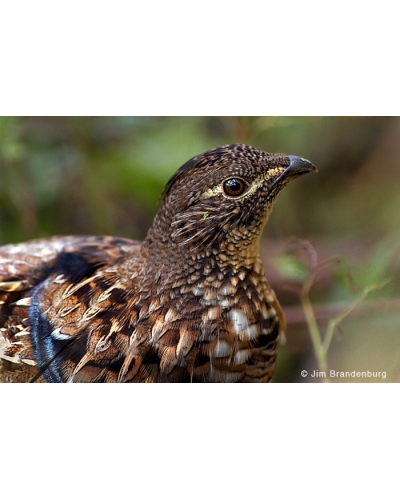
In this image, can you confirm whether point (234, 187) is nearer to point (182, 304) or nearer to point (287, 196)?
point (182, 304)

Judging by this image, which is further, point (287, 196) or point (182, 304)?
point (287, 196)

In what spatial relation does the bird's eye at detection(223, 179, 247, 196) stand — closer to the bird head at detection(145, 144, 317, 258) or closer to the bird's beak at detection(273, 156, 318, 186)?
the bird head at detection(145, 144, 317, 258)

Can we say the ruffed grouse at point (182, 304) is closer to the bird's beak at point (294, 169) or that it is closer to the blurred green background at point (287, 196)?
the bird's beak at point (294, 169)

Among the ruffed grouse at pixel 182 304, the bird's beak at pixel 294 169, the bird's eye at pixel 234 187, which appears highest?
the bird's beak at pixel 294 169

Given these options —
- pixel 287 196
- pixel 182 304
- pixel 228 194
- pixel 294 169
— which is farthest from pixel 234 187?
pixel 287 196

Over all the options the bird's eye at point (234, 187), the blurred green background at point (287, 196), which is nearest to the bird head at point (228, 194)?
the bird's eye at point (234, 187)

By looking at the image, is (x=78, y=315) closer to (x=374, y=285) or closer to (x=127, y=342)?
(x=127, y=342)
